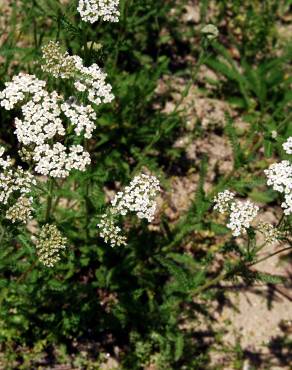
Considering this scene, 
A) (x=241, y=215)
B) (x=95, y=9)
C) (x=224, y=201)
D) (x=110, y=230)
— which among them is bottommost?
(x=110, y=230)

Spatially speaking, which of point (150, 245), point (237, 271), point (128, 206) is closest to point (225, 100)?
point (150, 245)

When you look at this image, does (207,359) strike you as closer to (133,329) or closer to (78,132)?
(133,329)

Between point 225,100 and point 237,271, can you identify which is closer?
point 237,271

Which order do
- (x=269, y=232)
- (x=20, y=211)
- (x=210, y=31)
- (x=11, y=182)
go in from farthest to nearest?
(x=210, y=31) < (x=269, y=232) < (x=11, y=182) < (x=20, y=211)

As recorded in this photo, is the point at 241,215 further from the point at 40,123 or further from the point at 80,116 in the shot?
the point at 40,123

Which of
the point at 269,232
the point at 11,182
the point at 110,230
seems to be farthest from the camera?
the point at 269,232

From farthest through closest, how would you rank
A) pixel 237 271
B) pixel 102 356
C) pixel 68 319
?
pixel 102 356 → pixel 68 319 → pixel 237 271

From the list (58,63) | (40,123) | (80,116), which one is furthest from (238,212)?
(58,63)
